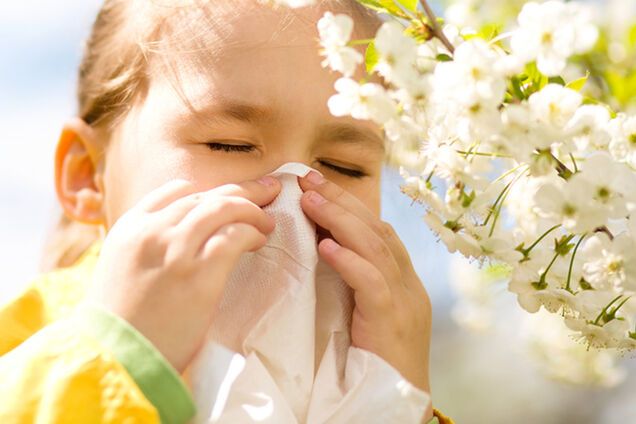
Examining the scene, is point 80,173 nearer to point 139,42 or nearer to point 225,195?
point 139,42

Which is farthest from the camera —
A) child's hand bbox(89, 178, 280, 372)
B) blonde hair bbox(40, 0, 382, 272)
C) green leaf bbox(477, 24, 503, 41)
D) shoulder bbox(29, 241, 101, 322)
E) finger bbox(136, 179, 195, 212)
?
shoulder bbox(29, 241, 101, 322)

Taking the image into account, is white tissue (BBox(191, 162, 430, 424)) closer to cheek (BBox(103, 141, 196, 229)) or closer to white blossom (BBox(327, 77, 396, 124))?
cheek (BBox(103, 141, 196, 229))

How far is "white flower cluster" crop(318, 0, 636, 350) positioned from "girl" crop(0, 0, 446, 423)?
213 millimetres

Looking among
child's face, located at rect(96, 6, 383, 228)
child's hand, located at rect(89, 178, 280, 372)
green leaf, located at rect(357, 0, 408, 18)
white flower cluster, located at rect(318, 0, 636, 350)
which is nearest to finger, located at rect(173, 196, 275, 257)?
child's hand, located at rect(89, 178, 280, 372)

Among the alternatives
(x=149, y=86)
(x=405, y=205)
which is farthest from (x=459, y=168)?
(x=405, y=205)

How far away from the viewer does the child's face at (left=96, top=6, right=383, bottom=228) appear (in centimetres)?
114

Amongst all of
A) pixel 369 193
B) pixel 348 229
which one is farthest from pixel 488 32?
pixel 369 193

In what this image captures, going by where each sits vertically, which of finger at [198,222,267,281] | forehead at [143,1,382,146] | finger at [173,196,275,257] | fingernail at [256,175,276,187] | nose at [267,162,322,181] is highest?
forehead at [143,1,382,146]

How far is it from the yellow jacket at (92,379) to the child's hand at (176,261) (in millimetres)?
26

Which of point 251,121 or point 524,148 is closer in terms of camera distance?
point 524,148

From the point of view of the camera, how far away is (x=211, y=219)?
0.97 m

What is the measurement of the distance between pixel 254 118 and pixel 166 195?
0.18 m

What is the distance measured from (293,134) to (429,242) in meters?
0.63

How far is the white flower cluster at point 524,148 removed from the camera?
2.33ft
